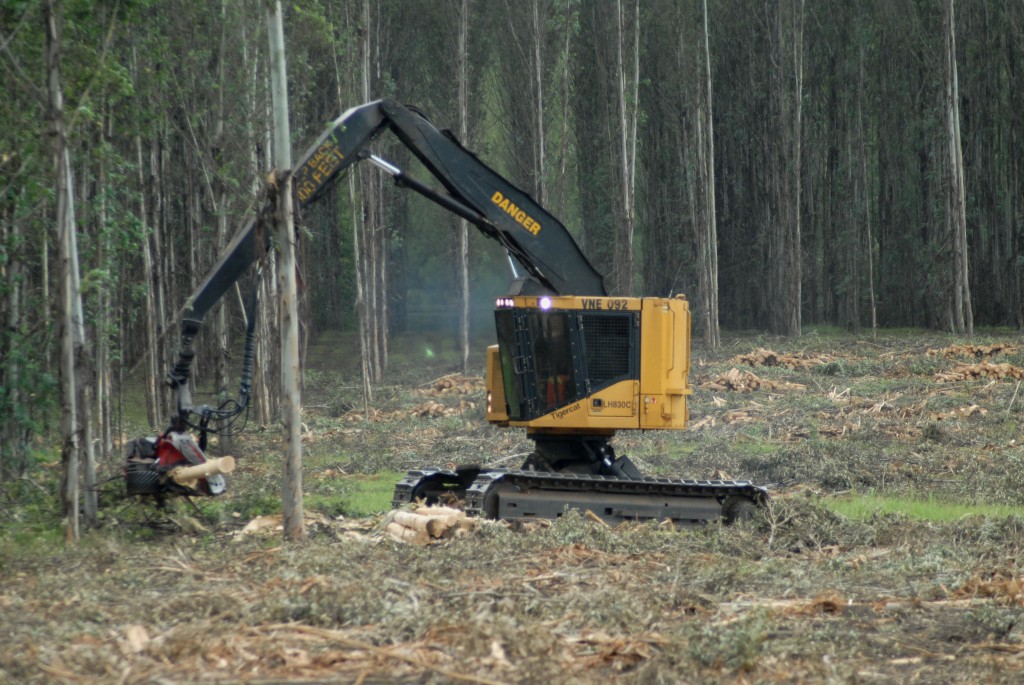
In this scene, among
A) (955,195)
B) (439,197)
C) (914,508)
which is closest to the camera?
(439,197)

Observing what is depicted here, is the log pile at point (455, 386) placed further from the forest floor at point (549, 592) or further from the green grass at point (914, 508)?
the green grass at point (914, 508)

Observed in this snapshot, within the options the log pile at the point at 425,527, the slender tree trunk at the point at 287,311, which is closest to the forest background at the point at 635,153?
the slender tree trunk at the point at 287,311

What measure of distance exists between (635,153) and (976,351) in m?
21.9

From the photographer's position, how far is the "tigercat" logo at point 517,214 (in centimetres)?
1281

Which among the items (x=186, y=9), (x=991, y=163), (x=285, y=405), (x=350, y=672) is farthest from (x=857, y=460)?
(x=991, y=163)

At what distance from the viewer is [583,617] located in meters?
7.61

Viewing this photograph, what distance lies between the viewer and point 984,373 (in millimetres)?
26125

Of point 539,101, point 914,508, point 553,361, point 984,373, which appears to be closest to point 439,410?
point 984,373

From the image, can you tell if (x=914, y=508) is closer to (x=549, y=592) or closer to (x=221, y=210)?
(x=549, y=592)

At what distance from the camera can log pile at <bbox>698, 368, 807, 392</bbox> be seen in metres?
27.7

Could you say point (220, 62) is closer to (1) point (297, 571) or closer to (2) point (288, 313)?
(2) point (288, 313)

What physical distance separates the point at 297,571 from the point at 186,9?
1552 cm

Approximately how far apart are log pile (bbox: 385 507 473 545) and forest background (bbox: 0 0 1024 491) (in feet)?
34.5

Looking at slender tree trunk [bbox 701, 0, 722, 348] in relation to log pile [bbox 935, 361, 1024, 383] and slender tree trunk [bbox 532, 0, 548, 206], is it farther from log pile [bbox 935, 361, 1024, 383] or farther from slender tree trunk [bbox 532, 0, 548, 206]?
log pile [bbox 935, 361, 1024, 383]
